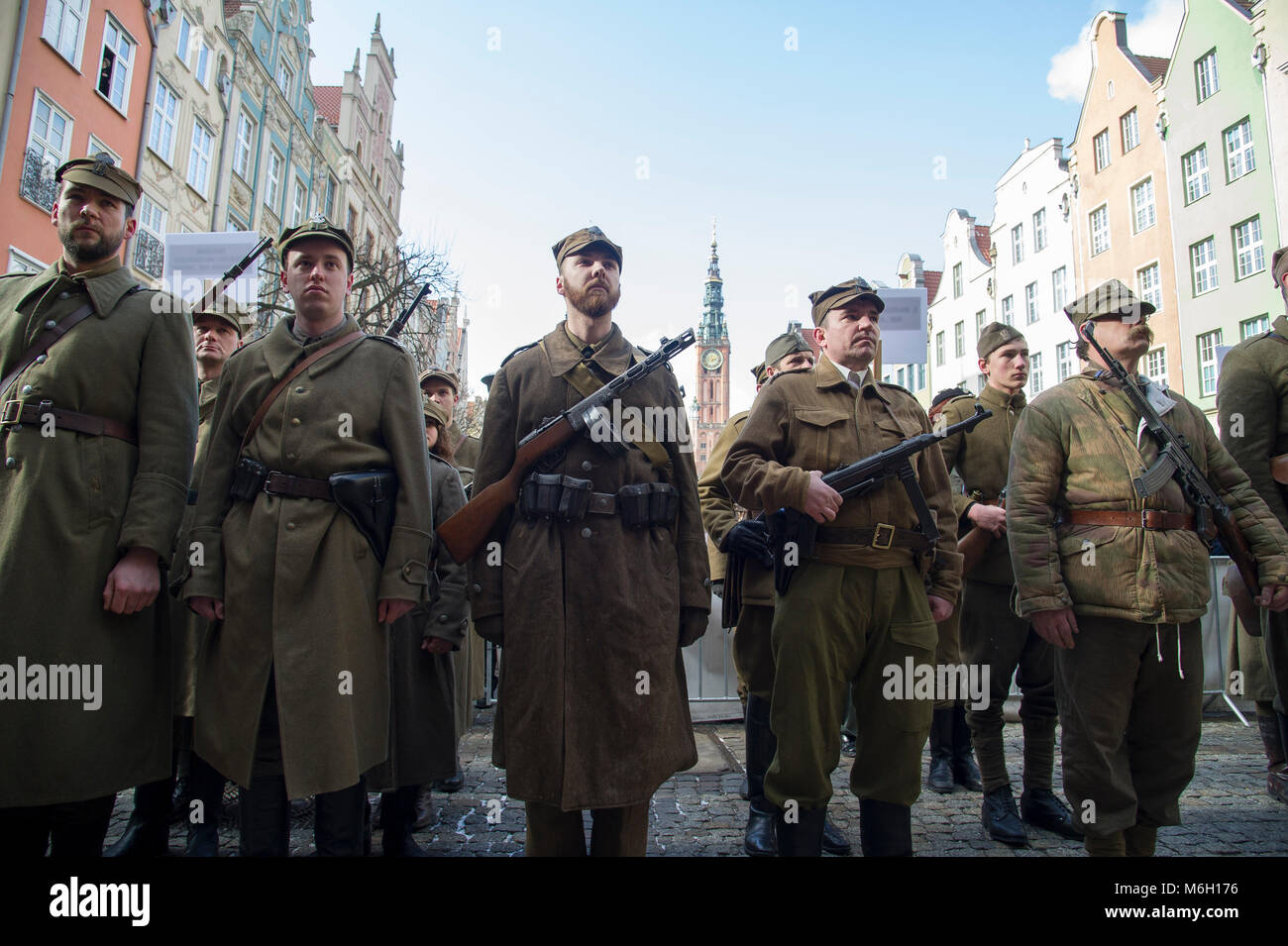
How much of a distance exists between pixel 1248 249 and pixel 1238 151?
2695 millimetres

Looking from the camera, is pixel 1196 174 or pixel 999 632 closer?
pixel 999 632

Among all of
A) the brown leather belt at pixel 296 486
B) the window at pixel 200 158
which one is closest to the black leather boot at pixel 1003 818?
the brown leather belt at pixel 296 486

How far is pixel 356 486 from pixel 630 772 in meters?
1.40

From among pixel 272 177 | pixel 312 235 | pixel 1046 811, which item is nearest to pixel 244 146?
pixel 272 177

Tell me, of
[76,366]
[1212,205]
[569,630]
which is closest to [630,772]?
[569,630]

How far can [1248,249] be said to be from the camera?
19781 millimetres

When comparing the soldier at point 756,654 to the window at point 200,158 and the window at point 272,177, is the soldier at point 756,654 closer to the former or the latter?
the window at point 200,158

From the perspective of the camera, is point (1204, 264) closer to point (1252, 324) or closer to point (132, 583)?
point (1252, 324)

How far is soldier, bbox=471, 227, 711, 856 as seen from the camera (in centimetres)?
254

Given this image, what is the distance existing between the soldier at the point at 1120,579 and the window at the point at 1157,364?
22952 mm

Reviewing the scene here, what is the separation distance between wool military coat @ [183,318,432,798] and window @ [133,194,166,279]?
16.4 metres
